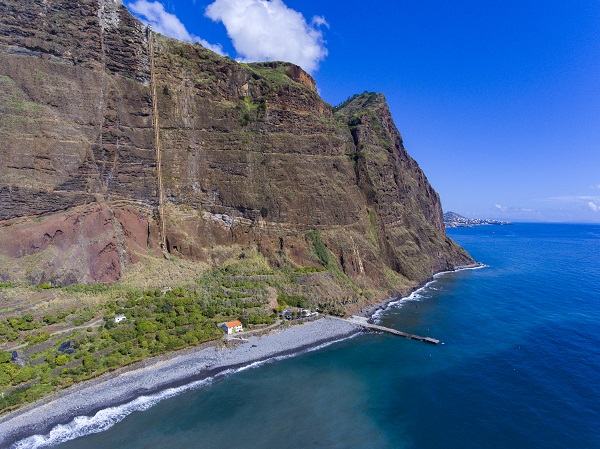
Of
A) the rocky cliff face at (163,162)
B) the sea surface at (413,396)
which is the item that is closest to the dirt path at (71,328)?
the rocky cliff face at (163,162)

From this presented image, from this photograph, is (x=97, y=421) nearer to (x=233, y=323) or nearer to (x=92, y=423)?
(x=92, y=423)

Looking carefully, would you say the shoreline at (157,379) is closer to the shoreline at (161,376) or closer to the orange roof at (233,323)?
the shoreline at (161,376)

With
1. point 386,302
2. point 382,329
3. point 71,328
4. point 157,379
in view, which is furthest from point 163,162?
point 386,302

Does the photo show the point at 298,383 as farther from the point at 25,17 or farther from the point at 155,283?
the point at 25,17

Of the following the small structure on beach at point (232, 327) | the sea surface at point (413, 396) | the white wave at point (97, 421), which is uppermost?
the small structure on beach at point (232, 327)

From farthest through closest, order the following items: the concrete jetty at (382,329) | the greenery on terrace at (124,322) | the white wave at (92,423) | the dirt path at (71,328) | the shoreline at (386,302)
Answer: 1. the shoreline at (386,302)
2. the concrete jetty at (382,329)
3. the dirt path at (71,328)
4. the greenery on terrace at (124,322)
5. the white wave at (92,423)

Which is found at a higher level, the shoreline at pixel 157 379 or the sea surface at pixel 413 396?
the shoreline at pixel 157 379
